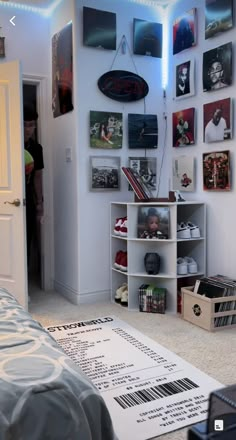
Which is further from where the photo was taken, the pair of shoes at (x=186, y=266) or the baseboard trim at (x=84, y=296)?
the baseboard trim at (x=84, y=296)

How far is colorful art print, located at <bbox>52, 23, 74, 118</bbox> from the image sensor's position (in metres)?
3.57

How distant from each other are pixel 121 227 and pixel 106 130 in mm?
911

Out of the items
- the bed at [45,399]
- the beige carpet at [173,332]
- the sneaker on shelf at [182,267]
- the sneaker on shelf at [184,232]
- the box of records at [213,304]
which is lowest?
the beige carpet at [173,332]

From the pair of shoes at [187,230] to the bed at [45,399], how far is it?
7.41 ft

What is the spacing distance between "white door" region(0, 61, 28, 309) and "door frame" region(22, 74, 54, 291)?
66 cm

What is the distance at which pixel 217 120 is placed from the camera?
3258 mm

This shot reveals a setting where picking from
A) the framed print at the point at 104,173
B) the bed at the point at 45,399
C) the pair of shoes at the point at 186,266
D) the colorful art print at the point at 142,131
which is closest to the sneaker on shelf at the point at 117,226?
the framed print at the point at 104,173

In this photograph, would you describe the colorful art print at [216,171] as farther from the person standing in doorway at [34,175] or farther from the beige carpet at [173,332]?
the person standing in doorway at [34,175]

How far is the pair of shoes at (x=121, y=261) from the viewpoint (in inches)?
139

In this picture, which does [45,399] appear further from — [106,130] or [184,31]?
[184,31]

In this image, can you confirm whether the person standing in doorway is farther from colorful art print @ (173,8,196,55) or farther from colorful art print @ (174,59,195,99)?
colorful art print @ (173,8,196,55)

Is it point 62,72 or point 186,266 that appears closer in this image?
point 186,266

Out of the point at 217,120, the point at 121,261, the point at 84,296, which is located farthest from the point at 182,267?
the point at 217,120

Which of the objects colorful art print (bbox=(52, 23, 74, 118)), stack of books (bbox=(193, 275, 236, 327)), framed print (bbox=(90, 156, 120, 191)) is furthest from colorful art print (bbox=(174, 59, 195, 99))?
stack of books (bbox=(193, 275, 236, 327))
